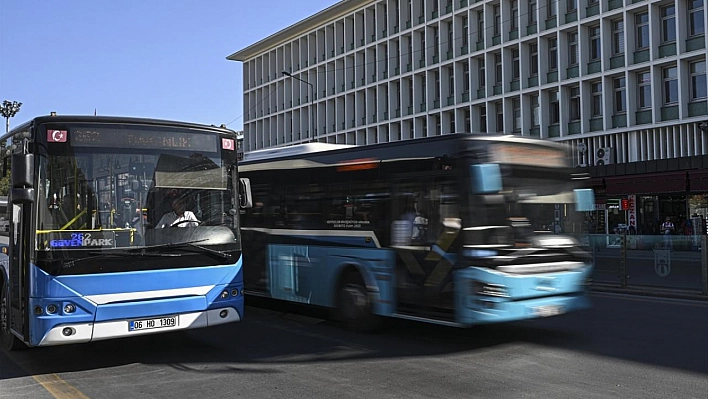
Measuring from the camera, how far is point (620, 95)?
3944 centimetres

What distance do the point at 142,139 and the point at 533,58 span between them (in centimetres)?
3903

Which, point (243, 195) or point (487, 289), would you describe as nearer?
point (487, 289)

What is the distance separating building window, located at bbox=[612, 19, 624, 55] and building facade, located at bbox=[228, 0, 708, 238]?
0.06m

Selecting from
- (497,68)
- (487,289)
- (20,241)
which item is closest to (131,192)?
(20,241)

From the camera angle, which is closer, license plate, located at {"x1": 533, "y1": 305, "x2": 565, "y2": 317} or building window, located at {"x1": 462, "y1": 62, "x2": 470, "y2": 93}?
license plate, located at {"x1": 533, "y1": 305, "x2": 565, "y2": 317}

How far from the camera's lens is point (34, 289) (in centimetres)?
751

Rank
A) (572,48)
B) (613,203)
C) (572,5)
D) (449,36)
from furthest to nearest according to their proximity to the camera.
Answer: (449,36)
(572,48)
(572,5)
(613,203)

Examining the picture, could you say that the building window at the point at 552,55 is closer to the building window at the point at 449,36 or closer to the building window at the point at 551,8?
the building window at the point at 551,8

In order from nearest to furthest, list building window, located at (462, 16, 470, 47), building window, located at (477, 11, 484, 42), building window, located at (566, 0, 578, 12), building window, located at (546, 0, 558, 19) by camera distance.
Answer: building window, located at (566, 0, 578, 12)
building window, located at (546, 0, 558, 19)
building window, located at (477, 11, 484, 42)
building window, located at (462, 16, 470, 47)

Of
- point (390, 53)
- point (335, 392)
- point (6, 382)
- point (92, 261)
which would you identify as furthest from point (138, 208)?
point (390, 53)

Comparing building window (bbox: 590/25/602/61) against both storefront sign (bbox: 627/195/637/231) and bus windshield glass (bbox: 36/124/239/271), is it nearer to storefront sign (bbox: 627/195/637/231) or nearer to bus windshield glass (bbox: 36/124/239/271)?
storefront sign (bbox: 627/195/637/231)

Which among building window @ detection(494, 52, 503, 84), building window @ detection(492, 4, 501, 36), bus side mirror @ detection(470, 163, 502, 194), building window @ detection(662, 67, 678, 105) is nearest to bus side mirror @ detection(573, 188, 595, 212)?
bus side mirror @ detection(470, 163, 502, 194)

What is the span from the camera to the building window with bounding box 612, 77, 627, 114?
3909 cm

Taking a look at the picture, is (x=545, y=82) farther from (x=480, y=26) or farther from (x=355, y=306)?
(x=355, y=306)
